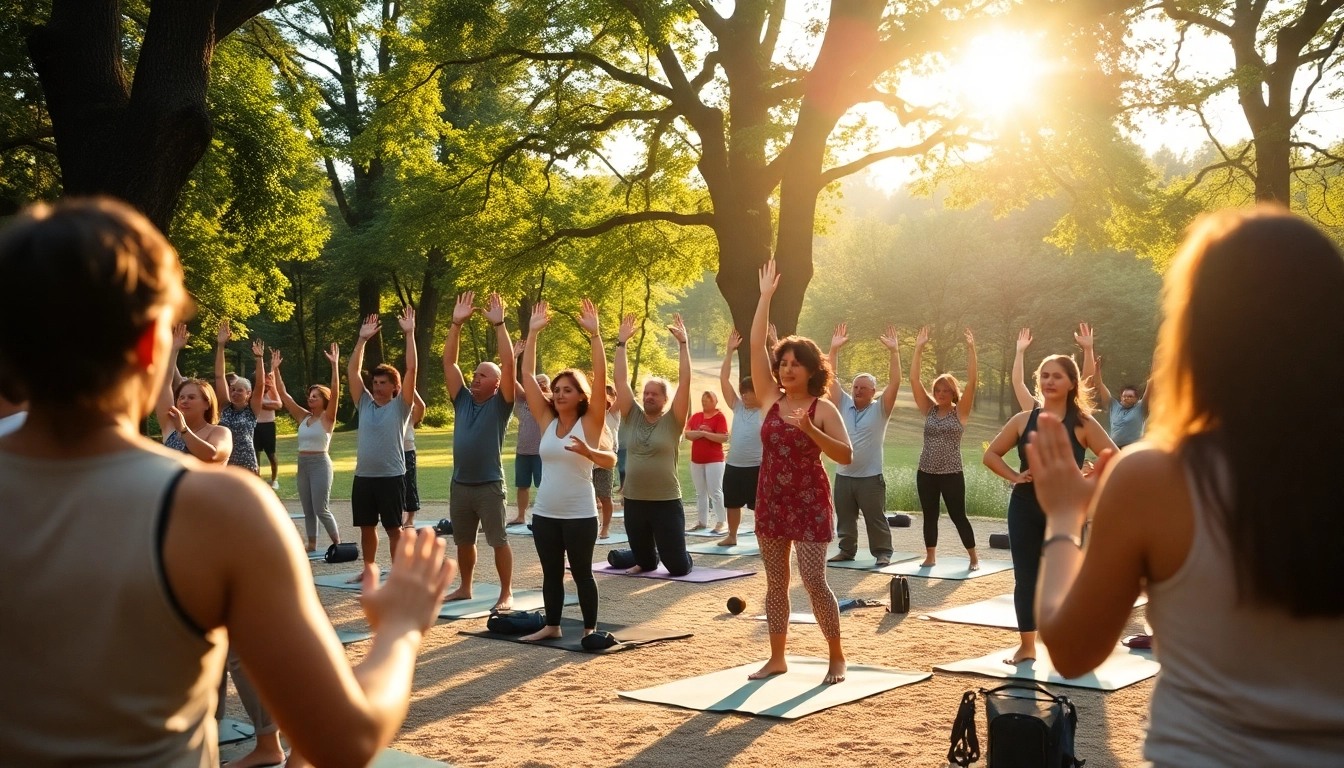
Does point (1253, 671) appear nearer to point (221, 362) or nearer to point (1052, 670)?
point (1052, 670)

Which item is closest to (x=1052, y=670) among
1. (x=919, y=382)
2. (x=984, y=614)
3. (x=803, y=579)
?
(x=803, y=579)

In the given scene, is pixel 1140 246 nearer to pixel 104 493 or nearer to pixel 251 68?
pixel 251 68

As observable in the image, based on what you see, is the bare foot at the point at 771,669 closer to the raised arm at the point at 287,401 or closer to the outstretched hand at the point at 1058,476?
the outstretched hand at the point at 1058,476

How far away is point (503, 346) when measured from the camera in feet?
30.0

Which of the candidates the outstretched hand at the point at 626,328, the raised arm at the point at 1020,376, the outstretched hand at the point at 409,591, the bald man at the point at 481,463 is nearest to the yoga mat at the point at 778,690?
the raised arm at the point at 1020,376

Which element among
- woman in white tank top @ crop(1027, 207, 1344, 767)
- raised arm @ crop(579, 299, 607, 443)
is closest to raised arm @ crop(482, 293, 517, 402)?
raised arm @ crop(579, 299, 607, 443)

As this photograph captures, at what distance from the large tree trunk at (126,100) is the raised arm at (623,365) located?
3869mm

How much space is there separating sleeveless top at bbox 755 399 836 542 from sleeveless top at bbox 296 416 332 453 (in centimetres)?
700

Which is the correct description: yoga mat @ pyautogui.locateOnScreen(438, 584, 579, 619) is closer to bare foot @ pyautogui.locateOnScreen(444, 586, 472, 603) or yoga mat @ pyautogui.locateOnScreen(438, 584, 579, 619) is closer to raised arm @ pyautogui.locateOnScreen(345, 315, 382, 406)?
bare foot @ pyautogui.locateOnScreen(444, 586, 472, 603)

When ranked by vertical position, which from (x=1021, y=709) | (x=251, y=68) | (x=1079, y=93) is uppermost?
(x=251, y=68)

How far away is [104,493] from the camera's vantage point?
5.29ft

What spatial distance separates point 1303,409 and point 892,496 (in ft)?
65.3

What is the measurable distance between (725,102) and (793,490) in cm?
1843

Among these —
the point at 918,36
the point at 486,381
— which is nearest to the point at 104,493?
the point at 486,381
